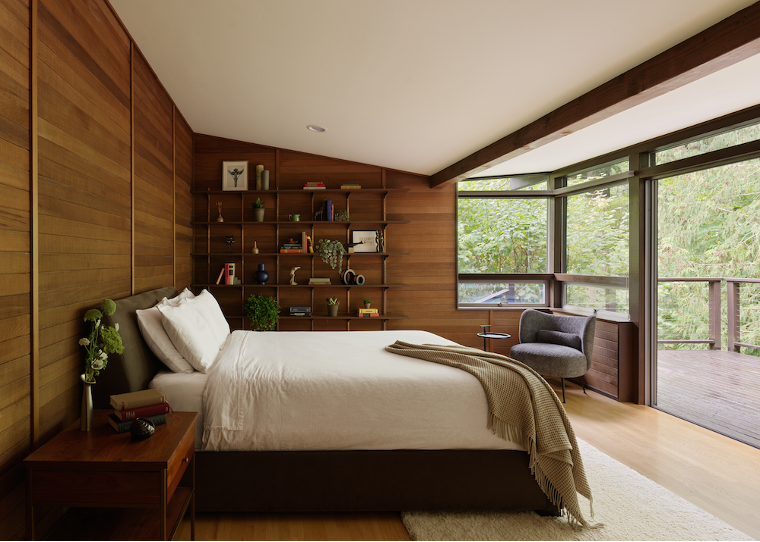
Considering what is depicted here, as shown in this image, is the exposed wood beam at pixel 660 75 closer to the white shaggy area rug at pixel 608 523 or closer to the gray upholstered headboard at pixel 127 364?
the white shaggy area rug at pixel 608 523

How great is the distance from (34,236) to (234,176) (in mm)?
3224

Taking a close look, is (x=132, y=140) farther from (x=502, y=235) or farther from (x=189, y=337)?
(x=502, y=235)

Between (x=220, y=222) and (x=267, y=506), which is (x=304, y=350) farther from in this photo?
(x=220, y=222)

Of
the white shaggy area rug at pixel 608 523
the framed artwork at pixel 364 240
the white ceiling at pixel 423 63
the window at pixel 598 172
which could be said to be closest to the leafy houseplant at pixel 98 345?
the white shaggy area rug at pixel 608 523

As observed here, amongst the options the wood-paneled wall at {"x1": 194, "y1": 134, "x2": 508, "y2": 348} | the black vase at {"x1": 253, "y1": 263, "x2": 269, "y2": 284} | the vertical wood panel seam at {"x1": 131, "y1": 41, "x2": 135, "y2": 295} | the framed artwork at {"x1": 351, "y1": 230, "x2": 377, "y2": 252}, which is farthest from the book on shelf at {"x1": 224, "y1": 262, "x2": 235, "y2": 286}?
the vertical wood panel seam at {"x1": 131, "y1": 41, "x2": 135, "y2": 295}

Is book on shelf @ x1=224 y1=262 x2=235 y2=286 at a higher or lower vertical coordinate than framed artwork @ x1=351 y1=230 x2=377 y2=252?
lower

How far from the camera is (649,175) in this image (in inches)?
149

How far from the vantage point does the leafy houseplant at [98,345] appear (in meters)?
1.90

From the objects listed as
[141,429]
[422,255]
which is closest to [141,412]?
[141,429]

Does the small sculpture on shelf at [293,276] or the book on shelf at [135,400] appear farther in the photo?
the small sculpture on shelf at [293,276]

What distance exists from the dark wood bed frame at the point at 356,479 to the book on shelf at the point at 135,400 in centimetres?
30

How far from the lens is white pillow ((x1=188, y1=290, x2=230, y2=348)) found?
114 inches

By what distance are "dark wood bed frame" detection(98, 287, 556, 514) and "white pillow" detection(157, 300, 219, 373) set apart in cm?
28

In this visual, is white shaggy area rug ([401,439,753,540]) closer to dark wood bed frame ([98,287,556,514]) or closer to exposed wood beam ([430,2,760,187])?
dark wood bed frame ([98,287,556,514])
